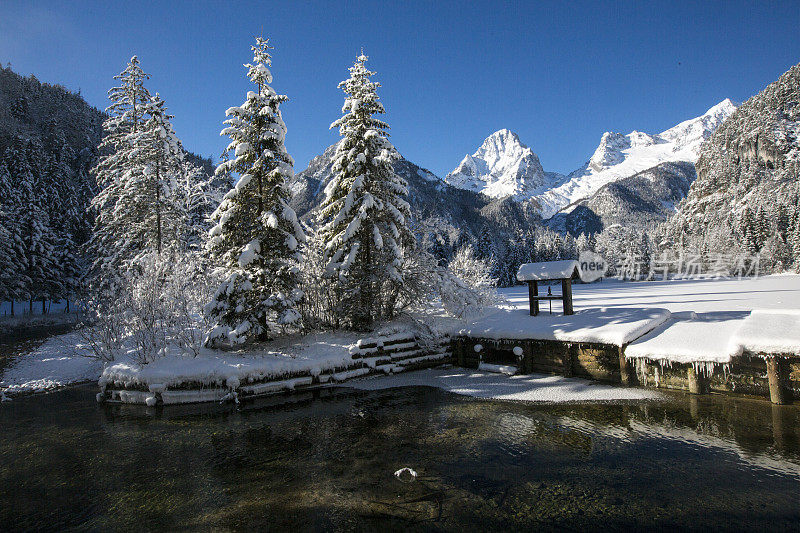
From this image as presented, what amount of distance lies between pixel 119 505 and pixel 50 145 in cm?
9345

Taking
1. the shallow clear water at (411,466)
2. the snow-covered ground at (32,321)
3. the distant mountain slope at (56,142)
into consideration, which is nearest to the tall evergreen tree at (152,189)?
the shallow clear water at (411,466)

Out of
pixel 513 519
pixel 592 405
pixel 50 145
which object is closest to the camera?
pixel 513 519

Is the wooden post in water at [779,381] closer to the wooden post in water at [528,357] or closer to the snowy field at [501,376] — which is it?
the snowy field at [501,376]

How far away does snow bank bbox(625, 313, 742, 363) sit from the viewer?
12.1m

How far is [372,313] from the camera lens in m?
19.4

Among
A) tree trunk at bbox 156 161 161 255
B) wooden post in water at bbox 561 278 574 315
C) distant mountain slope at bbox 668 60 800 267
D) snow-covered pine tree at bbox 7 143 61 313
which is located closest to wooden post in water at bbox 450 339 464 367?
wooden post in water at bbox 561 278 574 315

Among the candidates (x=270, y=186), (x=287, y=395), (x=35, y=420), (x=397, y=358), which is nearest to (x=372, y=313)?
(x=397, y=358)

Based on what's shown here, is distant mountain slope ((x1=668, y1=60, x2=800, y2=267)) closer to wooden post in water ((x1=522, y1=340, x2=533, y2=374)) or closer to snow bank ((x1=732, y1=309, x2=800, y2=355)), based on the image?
snow bank ((x1=732, y1=309, x2=800, y2=355))

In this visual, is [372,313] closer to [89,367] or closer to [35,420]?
[35,420]

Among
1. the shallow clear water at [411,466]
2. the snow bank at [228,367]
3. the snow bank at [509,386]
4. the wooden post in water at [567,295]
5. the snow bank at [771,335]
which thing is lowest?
the snow bank at [509,386]

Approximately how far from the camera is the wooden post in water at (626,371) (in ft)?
45.4

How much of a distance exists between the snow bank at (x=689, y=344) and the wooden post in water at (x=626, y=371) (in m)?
0.23

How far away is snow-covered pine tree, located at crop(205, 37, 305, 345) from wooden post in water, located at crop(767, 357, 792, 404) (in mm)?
15870

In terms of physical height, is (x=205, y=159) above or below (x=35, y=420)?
above
